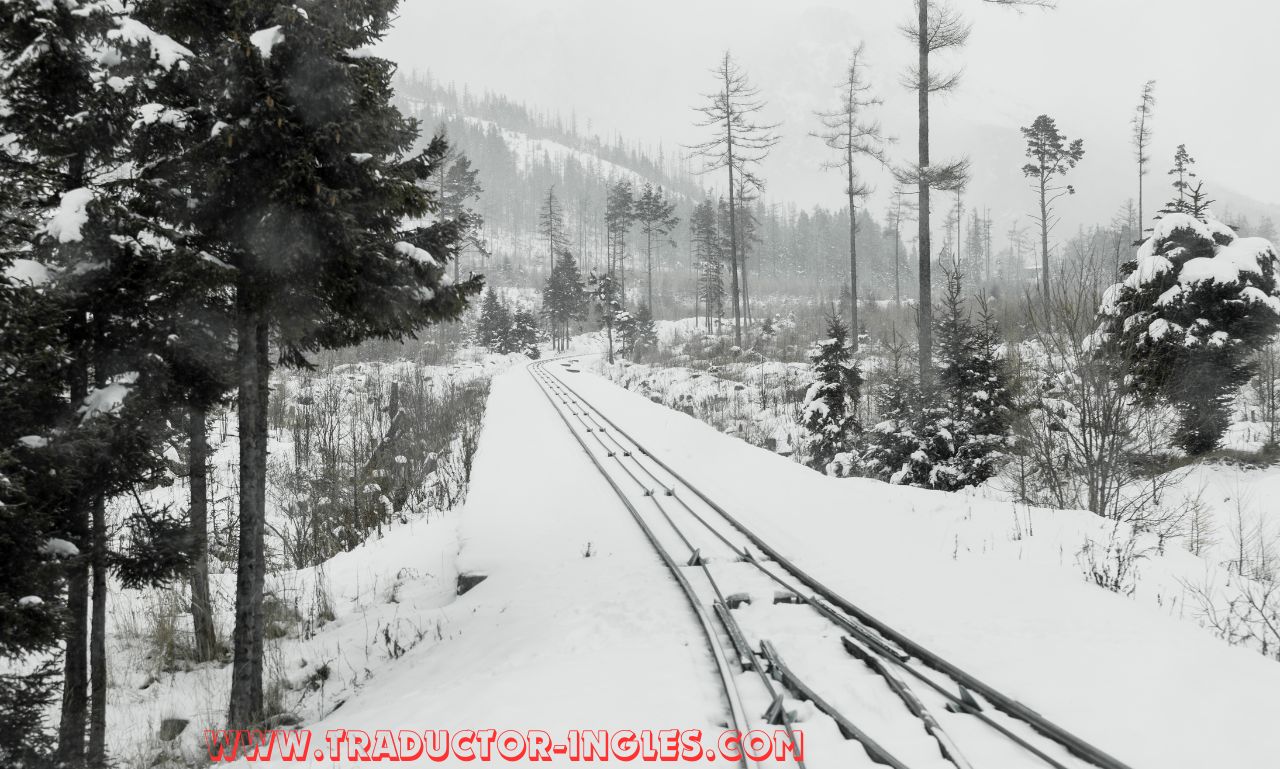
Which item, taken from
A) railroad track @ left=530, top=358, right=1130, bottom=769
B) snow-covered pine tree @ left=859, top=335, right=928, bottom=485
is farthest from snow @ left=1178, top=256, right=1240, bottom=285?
railroad track @ left=530, top=358, right=1130, bottom=769

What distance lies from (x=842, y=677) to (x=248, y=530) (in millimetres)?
4927

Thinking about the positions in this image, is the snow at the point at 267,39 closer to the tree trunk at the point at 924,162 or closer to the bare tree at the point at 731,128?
the tree trunk at the point at 924,162

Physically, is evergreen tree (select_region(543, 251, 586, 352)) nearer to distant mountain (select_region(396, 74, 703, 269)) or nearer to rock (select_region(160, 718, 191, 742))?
distant mountain (select_region(396, 74, 703, 269))

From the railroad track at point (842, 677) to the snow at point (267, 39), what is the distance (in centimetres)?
545

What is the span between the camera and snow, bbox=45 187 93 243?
424 centimetres

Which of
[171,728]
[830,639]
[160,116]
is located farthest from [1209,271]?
[171,728]

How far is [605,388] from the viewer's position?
933 inches

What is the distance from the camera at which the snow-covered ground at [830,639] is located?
364 cm

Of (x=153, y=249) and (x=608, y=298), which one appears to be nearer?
(x=153, y=249)

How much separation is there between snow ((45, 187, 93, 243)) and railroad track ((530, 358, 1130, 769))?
551cm

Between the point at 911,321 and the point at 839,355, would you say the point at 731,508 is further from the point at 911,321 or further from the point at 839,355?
the point at 911,321

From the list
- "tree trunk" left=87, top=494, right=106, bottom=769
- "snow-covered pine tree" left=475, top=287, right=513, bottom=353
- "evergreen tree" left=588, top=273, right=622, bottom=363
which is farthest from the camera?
"snow-covered pine tree" left=475, top=287, right=513, bottom=353

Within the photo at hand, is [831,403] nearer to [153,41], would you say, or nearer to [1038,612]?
[1038,612]

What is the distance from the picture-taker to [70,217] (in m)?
4.31
